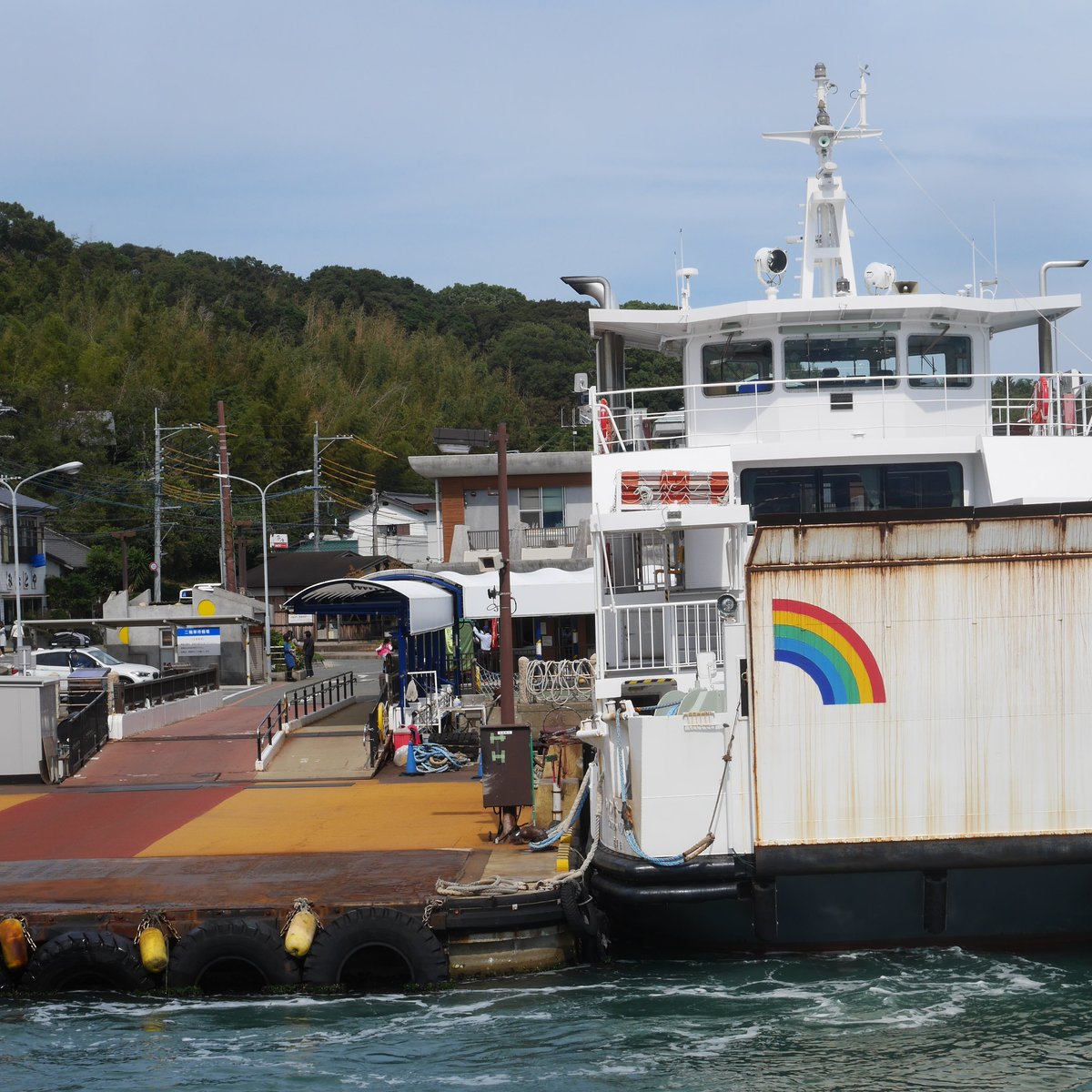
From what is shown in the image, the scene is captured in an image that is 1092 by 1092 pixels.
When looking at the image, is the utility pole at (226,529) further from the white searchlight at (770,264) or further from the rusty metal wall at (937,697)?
the rusty metal wall at (937,697)

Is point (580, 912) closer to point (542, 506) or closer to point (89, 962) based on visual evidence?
point (89, 962)

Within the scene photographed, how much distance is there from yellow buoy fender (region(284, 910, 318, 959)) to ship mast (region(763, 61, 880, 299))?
1147 centimetres

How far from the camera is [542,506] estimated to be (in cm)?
4550

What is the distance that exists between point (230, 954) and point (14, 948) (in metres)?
2.02

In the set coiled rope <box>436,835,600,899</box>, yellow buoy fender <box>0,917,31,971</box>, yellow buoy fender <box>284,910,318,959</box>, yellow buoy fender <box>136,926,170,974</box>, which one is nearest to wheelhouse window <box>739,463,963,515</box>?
coiled rope <box>436,835,600,899</box>

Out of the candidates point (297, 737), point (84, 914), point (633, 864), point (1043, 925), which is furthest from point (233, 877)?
point (297, 737)

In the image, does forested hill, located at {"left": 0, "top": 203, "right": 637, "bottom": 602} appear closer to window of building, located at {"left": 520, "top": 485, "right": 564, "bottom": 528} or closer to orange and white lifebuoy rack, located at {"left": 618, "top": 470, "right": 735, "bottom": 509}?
window of building, located at {"left": 520, "top": 485, "right": 564, "bottom": 528}

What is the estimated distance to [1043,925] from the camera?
12.5 m

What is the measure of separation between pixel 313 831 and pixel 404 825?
45.1 inches

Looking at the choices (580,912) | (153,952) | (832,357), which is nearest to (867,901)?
(580,912)

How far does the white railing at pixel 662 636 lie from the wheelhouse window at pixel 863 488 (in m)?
1.62

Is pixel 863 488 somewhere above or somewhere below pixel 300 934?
above

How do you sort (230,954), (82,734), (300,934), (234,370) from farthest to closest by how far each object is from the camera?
(234,370) → (82,734) → (230,954) → (300,934)

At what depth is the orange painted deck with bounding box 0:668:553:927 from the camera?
13.5 meters
